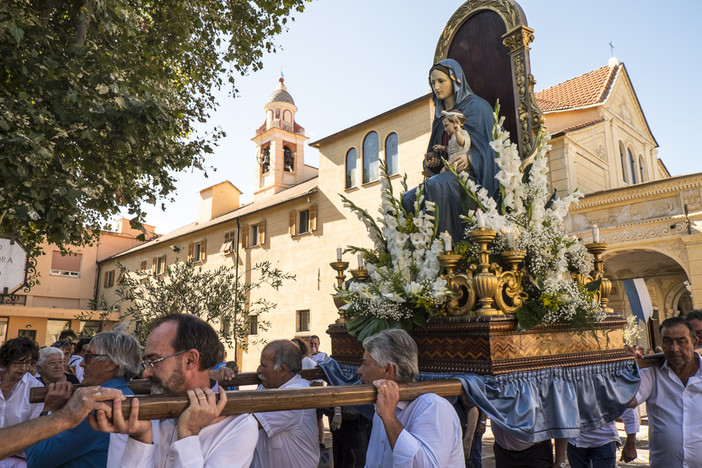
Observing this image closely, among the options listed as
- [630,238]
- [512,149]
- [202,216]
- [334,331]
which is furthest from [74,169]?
[202,216]

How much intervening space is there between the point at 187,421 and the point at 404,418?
122cm

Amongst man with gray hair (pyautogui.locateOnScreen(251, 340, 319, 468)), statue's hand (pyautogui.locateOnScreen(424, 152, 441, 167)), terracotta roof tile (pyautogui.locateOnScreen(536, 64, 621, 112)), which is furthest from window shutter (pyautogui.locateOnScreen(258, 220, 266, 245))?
man with gray hair (pyautogui.locateOnScreen(251, 340, 319, 468))

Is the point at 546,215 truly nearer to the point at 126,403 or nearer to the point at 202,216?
the point at 126,403

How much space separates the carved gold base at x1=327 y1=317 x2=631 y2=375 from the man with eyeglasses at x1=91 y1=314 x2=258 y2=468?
1.64m

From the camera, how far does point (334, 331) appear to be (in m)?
4.75

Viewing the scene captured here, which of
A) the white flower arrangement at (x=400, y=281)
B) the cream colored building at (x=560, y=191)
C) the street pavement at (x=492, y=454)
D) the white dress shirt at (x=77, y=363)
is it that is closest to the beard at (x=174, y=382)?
the white flower arrangement at (x=400, y=281)

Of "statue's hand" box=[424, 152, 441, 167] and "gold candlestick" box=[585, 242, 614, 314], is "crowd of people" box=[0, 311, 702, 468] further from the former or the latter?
"statue's hand" box=[424, 152, 441, 167]

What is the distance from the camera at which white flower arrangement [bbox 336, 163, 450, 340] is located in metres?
3.80

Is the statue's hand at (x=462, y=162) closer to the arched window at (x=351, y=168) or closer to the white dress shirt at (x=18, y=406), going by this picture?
the white dress shirt at (x=18, y=406)

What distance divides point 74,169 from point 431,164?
4855 mm

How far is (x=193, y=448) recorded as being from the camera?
2.01 meters

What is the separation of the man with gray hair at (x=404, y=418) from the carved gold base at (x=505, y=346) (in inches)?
26.1

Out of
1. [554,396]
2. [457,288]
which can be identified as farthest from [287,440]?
[554,396]

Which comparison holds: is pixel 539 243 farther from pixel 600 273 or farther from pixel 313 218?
pixel 313 218
